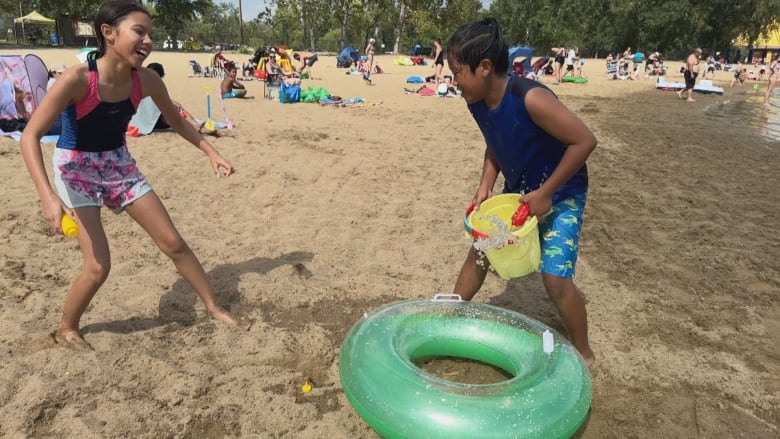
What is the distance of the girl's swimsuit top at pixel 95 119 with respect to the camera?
106 inches

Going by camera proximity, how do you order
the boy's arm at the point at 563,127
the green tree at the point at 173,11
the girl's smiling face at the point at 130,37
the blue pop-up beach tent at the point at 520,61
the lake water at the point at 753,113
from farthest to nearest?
the green tree at the point at 173,11, the blue pop-up beach tent at the point at 520,61, the lake water at the point at 753,113, the girl's smiling face at the point at 130,37, the boy's arm at the point at 563,127

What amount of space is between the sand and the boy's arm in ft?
4.17

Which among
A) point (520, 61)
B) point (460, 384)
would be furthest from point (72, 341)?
point (520, 61)

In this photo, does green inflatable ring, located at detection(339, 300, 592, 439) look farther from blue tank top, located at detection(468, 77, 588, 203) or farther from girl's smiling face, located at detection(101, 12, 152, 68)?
girl's smiling face, located at detection(101, 12, 152, 68)

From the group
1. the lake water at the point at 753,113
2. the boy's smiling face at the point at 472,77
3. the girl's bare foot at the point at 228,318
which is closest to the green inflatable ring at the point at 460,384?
the girl's bare foot at the point at 228,318

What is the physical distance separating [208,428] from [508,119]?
201 cm

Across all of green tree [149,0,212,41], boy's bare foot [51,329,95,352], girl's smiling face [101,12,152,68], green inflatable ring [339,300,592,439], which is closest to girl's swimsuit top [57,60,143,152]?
girl's smiling face [101,12,152,68]

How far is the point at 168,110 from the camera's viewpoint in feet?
10.4

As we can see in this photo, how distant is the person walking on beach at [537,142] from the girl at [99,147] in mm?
1647

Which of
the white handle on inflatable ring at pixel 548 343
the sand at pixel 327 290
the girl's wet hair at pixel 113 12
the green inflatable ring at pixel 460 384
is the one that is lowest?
the sand at pixel 327 290

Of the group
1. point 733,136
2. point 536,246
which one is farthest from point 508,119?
point 733,136

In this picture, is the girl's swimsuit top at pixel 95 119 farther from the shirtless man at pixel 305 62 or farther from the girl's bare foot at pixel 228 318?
the shirtless man at pixel 305 62

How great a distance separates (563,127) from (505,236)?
1.85ft

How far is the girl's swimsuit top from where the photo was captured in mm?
2705
